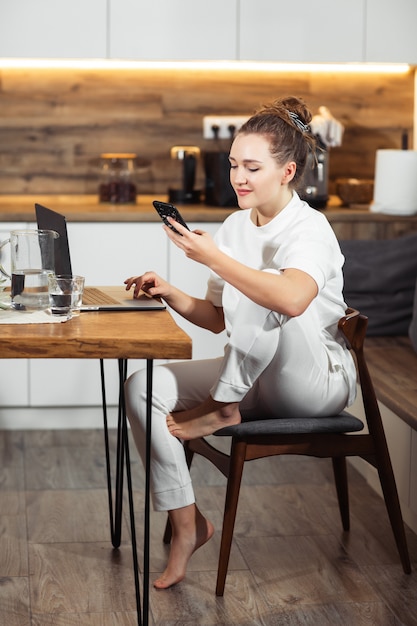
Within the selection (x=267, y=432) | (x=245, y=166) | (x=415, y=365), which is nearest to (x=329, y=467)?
(x=415, y=365)

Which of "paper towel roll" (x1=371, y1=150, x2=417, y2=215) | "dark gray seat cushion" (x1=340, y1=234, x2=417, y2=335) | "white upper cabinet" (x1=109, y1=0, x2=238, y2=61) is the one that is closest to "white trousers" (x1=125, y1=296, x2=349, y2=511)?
"dark gray seat cushion" (x1=340, y1=234, x2=417, y2=335)

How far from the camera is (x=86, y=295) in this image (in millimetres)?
2535

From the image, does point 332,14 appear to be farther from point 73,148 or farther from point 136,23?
point 73,148

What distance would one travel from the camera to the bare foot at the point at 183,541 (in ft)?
8.07

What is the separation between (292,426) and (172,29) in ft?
7.28

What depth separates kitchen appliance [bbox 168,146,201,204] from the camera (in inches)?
170

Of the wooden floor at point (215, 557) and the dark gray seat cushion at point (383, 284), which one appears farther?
the dark gray seat cushion at point (383, 284)

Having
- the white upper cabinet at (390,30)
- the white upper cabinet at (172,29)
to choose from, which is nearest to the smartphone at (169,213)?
the white upper cabinet at (172,29)

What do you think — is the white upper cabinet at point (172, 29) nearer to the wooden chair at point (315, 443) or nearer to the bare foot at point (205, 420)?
the wooden chair at point (315, 443)

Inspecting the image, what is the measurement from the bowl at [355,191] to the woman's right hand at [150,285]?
78.4 inches

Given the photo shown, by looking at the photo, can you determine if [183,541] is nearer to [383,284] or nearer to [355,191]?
[383,284]

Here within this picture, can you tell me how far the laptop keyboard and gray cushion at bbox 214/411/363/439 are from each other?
0.43 metres

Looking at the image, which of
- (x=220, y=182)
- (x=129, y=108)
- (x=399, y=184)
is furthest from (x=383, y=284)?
(x=129, y=108)

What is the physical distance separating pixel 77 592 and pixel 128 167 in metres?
2.34
